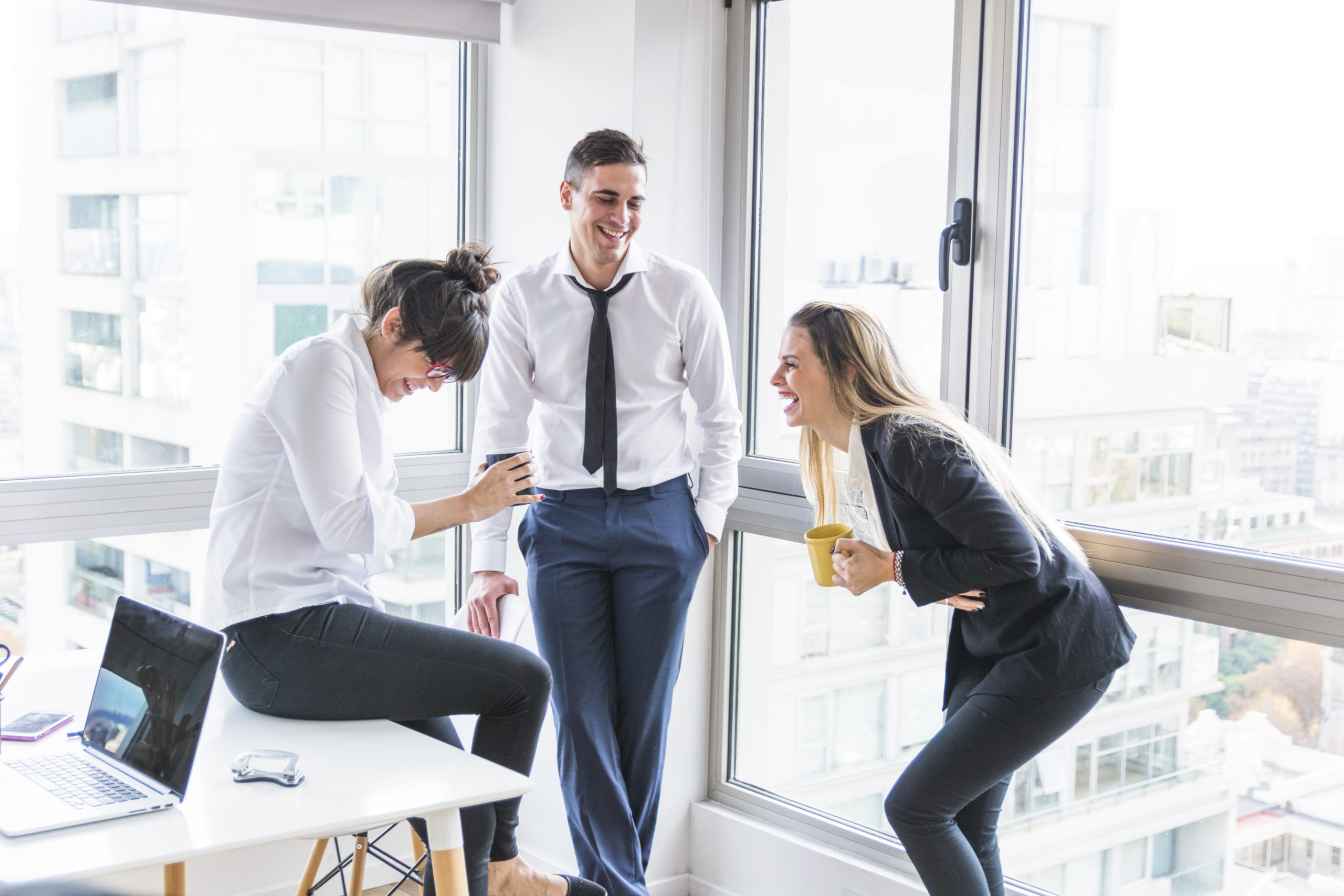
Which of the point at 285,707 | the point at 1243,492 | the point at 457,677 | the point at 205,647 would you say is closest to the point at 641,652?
the point at 457,677

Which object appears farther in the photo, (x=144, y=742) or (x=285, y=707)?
(x=285, y=707)

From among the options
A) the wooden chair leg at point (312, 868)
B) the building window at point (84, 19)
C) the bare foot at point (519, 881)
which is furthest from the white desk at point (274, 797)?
the building window at point (84, 19)

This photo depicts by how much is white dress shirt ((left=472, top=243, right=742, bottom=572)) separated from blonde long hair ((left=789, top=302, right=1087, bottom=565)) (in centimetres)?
38

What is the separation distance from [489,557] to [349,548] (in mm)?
601

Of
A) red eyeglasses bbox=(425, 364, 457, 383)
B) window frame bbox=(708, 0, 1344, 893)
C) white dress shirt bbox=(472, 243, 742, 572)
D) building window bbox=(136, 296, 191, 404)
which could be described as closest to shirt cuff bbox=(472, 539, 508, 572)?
white dress shirt bbox=(472, 243, 742, 572)

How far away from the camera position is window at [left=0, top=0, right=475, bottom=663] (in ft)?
8.75

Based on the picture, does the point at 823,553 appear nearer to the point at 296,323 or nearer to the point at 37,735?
the point at 37,735

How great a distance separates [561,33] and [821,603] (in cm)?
153

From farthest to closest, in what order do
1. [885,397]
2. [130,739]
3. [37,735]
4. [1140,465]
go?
1. [1140,465]
2. [885,397]
3. [37,735]
4. [130,739]

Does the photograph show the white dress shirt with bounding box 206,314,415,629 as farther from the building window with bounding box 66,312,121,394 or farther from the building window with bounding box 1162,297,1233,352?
the building window with bounding box 1162,297,1233,352

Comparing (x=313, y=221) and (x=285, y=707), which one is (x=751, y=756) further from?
(x=313, y=221)

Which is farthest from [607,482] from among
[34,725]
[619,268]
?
[34,725]

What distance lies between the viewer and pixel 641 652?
250 cm

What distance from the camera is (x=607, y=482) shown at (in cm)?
247
